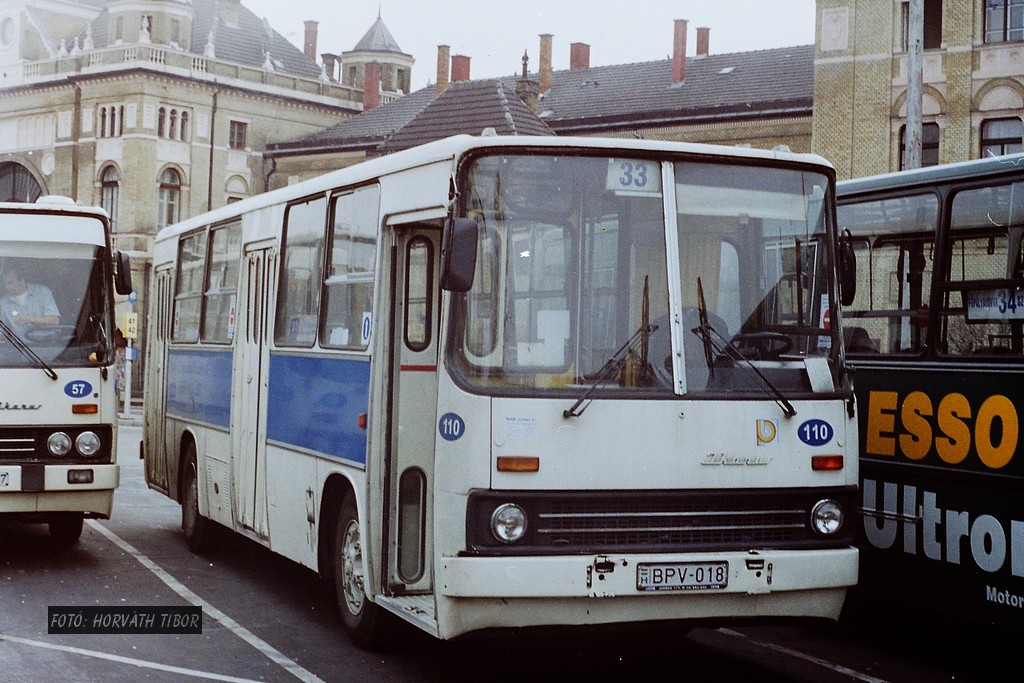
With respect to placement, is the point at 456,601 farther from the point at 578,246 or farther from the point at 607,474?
the point at 578,246

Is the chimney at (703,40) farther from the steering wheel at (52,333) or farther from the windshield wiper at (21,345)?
the windshield wiper at (21,345)

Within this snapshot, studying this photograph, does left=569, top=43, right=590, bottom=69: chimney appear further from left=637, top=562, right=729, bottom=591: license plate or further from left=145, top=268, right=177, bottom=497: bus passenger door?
left=637, top=562, right=729, bottom=591: license plate

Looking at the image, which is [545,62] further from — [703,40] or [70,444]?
[70,444]

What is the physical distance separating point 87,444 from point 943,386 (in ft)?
23.5

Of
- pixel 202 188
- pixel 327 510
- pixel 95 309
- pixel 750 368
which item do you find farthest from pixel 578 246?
pixel 202 188

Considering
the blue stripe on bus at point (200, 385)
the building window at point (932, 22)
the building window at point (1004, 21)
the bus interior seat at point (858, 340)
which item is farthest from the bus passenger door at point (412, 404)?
the building window at point (932, 22)

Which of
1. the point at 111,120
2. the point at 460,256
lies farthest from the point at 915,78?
the point at 111,120

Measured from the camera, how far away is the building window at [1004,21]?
41.9 m

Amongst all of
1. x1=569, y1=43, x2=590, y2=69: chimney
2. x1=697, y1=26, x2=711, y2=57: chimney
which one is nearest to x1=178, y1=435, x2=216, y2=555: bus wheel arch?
x1=697, y1=26, x2=711, y2=57: chimney

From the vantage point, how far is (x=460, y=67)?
77.8m

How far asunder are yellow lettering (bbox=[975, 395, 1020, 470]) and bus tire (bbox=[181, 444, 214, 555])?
725 centimetres

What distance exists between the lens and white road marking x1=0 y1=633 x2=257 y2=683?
9.07 meters

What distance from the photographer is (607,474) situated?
26.8 feet

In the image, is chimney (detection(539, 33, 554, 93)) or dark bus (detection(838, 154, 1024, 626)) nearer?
dark bus (detection(838, 154, 1024, 626))
